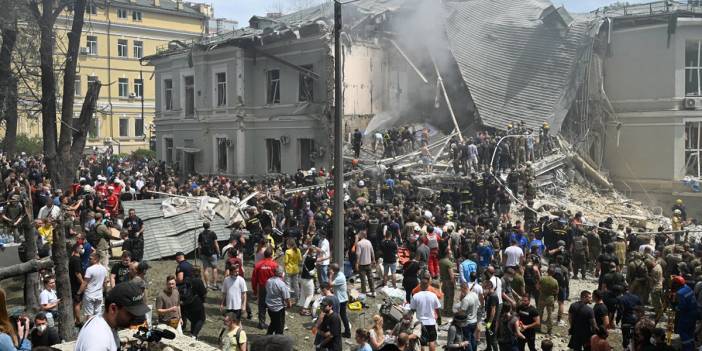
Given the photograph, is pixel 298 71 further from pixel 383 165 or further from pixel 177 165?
pixel 177 165

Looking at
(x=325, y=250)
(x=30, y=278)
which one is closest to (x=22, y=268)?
(x=30, y=278)

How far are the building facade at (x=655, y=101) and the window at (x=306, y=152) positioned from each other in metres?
14.0

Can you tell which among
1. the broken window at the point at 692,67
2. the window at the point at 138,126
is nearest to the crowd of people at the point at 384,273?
the broken window at the point at 692,67

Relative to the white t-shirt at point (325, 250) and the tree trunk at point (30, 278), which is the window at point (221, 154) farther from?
the tree trunk at point (30, 278)

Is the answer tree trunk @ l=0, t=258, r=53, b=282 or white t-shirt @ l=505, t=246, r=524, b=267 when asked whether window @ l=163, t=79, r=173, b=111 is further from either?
tree trunk @ l=0, t=258, r=53, b=282

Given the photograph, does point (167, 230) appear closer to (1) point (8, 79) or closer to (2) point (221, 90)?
(1) point (8, 79)

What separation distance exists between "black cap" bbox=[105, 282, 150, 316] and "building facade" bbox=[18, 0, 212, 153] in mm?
52676

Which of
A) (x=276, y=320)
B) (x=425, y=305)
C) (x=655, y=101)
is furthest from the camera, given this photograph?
(x=655, y=101)

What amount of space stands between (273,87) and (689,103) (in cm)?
1894

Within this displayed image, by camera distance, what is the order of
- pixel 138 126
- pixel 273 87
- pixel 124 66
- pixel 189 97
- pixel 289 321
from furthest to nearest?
pixel 138 126
pixel 124 66
pixel 189 97
pixel 273 87
pixel 289 321

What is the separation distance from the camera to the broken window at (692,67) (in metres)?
27.4

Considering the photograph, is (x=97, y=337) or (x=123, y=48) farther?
(x=123, y=48)

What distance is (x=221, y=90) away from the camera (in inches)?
1326

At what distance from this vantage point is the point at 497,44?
3045 cm
